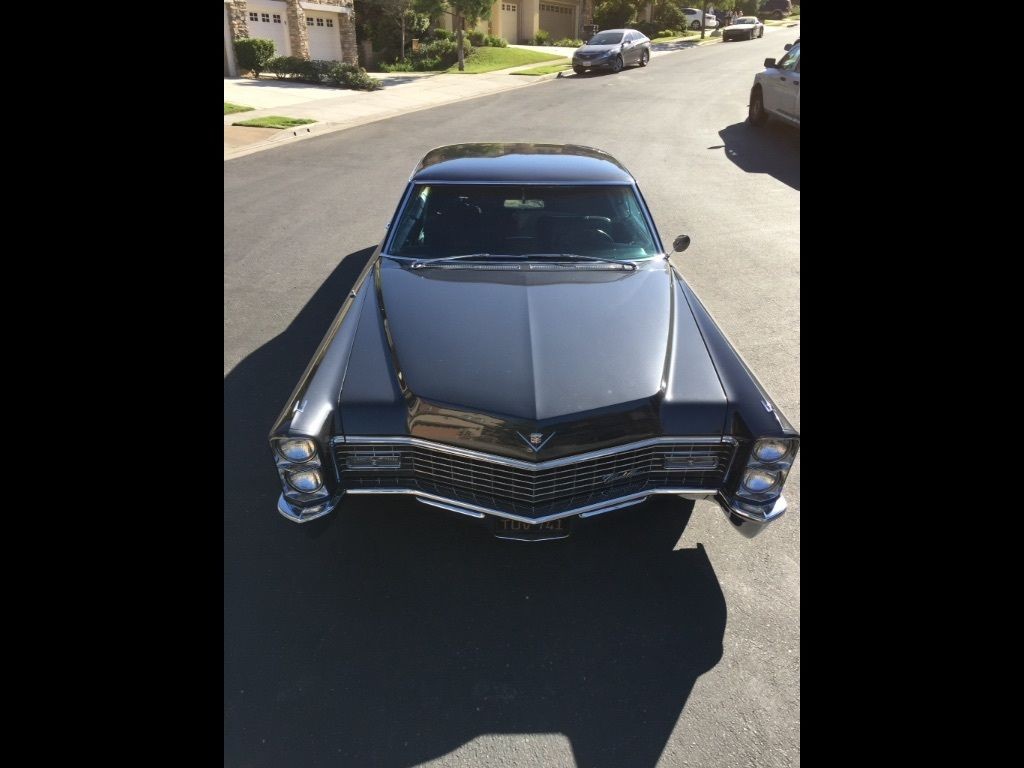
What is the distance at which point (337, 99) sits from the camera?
17469 mm

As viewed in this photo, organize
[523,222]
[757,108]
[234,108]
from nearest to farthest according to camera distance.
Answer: [523,222] < [757,108] < [234,108]

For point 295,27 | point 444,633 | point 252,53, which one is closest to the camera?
point 444,633

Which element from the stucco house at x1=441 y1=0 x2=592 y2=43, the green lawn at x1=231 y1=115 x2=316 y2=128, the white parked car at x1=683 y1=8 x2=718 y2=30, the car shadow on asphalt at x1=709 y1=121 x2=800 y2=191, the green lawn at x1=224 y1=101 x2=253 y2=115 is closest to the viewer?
the car shadow on asphalt at x1=709 y1=121 x2=800 y2=191

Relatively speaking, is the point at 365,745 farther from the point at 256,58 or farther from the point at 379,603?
the point at 256,58

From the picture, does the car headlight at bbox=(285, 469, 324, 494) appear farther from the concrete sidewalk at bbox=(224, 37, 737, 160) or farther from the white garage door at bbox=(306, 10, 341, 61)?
the white garage door at bbox=(306, 10, 341, 61)

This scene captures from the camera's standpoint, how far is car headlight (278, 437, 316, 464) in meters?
2.51

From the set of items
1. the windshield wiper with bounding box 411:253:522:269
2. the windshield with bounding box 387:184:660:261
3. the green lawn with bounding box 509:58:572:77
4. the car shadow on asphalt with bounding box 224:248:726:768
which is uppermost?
the green lawn with bounding box 509:58:572:77

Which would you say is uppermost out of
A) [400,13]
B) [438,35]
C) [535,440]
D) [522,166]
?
[400,13]

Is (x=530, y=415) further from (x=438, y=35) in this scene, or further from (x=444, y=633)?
(x=438, y=35)

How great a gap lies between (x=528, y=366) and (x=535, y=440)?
0.41 meters

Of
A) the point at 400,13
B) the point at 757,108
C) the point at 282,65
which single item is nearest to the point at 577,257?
the point at 757,108

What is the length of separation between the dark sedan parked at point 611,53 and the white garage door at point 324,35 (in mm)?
10012

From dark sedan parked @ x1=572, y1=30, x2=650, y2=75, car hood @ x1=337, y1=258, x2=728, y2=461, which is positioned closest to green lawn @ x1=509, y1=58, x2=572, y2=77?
dark sedan parked @ x1=572, y1=30, x2=650, y2=75

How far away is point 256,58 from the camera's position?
20.8 metres
